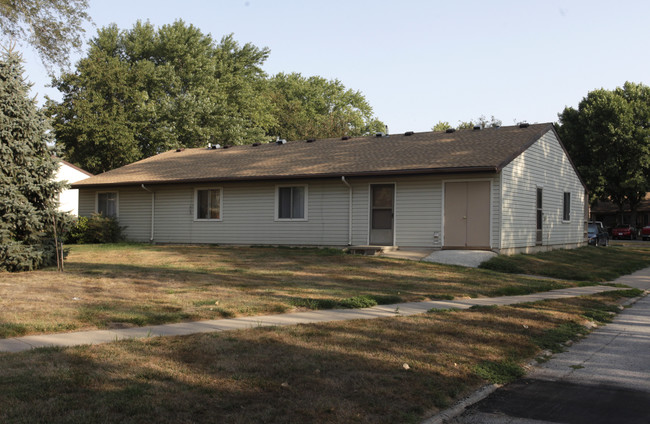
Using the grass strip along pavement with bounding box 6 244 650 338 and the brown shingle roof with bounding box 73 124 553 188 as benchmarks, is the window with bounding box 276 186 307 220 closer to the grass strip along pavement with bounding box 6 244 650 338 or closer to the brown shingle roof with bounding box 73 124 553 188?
the brown shingle roof with bounding box 73 124 553 188

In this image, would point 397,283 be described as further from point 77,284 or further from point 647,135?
point 647,135

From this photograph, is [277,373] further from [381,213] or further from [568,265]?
[568,265]

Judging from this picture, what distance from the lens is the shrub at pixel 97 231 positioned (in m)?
25.0

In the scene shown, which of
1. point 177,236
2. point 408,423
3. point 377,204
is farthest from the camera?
point 177,236

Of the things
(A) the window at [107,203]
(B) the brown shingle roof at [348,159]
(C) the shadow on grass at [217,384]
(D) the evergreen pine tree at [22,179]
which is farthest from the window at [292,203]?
(C) the shadow on grass at [217,384]

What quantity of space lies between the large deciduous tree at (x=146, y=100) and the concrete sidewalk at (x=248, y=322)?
3318 cm

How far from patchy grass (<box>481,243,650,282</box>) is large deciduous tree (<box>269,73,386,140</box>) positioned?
35918mm

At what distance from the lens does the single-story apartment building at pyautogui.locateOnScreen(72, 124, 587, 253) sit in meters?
19.5

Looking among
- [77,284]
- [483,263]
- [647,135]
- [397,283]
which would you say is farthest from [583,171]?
[77,284]

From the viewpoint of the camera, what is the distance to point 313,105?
224 feet

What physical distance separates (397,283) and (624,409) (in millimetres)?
8534

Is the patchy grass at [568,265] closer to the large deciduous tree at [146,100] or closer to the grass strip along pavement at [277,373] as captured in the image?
the grass strip along pavement at [277,373]

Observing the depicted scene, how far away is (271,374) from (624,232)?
190 ft

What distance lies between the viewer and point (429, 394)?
17.8 ft
